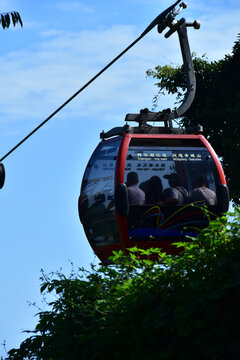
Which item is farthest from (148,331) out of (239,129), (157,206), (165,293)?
(239,129)

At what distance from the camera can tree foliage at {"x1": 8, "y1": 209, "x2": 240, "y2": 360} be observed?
5.69 meters

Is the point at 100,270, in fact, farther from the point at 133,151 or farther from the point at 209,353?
the point at 133,151

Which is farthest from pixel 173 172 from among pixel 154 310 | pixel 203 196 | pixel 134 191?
pixel 154 310

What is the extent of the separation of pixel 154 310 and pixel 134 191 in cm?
760

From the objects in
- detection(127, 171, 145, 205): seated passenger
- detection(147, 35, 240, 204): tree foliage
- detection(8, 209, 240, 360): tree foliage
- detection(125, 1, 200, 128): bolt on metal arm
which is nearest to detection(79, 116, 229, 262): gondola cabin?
detection(127, 171, 145, 205): seated passenger

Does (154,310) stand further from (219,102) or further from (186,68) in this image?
(219,102)

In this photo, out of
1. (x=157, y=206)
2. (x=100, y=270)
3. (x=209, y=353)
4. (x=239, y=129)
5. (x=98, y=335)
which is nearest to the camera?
(x=209, y=353)

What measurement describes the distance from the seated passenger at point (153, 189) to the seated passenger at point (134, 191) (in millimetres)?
108

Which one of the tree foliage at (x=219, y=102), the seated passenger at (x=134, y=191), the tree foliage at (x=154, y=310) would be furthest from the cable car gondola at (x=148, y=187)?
the tree foliage at (x=219, y=102)

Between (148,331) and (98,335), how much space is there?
691 mm

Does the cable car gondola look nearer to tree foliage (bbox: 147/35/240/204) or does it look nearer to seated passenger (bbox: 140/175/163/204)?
seated passenger (bbox: 140/175/163/204)

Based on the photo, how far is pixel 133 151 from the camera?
1369 cm

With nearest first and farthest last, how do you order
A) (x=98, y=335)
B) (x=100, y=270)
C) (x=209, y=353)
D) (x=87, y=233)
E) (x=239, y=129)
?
(x=209, y=353) < (x=98, y=335) < (x=100, y=270) < (x=87, y=233) < (x=239, y=129)

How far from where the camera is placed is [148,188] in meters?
13.8
